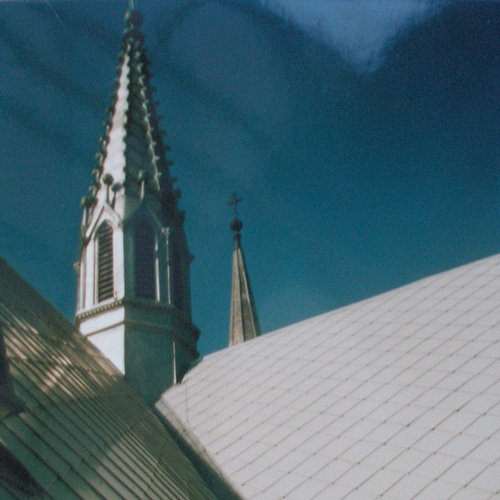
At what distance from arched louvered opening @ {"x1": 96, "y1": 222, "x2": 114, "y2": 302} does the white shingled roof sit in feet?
12.9

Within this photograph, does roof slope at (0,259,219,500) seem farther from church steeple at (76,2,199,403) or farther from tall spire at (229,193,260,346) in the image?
tall spire at (229,193,260,346)

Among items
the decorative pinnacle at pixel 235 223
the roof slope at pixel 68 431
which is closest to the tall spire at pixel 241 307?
the decorative pinnacle at pixel 235 223

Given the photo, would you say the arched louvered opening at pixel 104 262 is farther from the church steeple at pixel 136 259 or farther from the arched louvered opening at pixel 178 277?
the arched louvered opening at pixel 178 277

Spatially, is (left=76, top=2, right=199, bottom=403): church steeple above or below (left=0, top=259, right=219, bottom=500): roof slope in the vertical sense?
above

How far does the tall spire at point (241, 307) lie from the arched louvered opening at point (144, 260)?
10.2 m

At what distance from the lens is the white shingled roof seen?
10.3 m

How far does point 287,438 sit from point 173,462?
96.1 inches

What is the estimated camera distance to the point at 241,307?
31062 mm

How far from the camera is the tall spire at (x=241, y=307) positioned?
30.1 metres

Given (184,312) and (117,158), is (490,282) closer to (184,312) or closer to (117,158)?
(184,312)

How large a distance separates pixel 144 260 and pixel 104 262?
4.13ft

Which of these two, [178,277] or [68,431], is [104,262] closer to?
[178,277]

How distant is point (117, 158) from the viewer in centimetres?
2300

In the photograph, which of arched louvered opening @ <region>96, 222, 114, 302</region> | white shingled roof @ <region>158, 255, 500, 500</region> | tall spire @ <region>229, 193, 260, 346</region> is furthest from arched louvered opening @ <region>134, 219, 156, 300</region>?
tall spire @ <region>229, 193, 260, 346</region>
